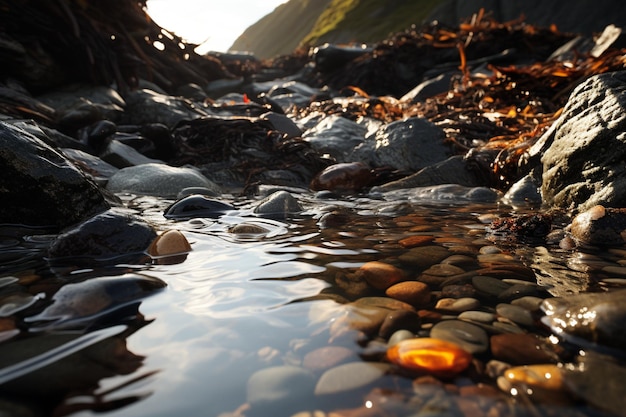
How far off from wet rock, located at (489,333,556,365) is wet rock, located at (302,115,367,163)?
14.7 ft

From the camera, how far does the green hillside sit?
4972cm

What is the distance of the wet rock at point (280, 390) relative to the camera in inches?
32.0

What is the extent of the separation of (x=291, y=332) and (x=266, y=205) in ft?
5.94

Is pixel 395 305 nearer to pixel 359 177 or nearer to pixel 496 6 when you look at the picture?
pixel 359 177

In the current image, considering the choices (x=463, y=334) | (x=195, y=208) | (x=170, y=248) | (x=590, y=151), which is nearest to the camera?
(x=463, y=334)

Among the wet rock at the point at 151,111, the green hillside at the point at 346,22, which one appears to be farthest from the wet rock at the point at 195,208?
the green hillside at the point at 346,22

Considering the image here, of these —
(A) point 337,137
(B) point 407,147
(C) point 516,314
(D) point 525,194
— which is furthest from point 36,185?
(A) point 337,137

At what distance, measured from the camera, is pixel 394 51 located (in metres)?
12.5

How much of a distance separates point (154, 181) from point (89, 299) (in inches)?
112

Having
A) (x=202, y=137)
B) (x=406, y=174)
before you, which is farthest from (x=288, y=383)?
(x=202, y=137)

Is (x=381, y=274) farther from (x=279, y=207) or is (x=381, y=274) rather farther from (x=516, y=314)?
(x=279, y=207)

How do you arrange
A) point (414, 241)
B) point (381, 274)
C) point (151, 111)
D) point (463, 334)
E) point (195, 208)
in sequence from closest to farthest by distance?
point (463, 334) → point (381, 274) → point (414, 241) → point (195, 208) → point (151, 111)

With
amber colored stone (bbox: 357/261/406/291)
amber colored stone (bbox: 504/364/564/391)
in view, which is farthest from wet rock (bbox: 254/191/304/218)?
amber colored stone (bbox: 504/364/564/391)

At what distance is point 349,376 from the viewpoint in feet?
2.97
